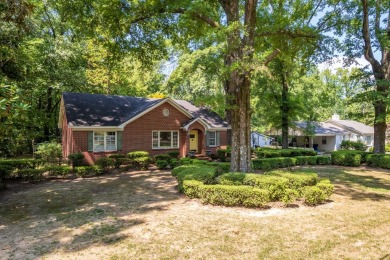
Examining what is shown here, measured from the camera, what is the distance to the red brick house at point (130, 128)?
58.1 feet

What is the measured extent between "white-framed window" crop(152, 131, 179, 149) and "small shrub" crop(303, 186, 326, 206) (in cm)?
1382

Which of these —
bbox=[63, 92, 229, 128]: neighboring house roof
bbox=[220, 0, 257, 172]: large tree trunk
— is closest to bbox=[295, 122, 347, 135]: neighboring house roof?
bbox=[63, 92, 229, 128]: neighboring house roof

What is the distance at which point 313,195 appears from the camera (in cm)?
860

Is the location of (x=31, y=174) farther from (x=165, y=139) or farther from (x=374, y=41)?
(x=374, y=41)

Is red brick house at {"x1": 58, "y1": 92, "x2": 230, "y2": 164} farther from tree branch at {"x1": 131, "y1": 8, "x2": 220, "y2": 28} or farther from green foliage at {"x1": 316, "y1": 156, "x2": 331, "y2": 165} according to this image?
tree branch at {"x1": 131, "y1": 8, "x2": 220, "y2": 28}

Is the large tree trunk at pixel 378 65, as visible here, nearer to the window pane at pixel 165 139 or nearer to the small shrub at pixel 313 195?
the small shrub at pixel 313 195

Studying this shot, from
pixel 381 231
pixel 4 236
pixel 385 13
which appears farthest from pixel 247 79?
pixel 385 13

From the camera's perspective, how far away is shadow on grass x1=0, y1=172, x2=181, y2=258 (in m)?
6.11

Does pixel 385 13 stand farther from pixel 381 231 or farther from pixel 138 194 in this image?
pixel 138 194

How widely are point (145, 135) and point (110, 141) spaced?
270 centimetres

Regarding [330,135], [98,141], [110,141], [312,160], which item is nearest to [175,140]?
[110,141]

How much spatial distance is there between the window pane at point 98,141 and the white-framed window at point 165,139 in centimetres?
397

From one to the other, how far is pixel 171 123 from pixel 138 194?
1120cm

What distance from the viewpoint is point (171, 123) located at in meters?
21.3
